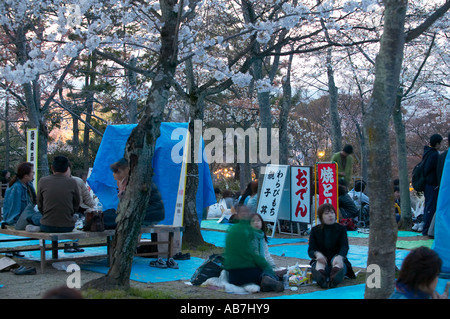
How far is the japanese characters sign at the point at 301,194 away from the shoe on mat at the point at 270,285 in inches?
227

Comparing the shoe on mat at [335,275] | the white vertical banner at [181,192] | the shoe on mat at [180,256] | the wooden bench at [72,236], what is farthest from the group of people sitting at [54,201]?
the shoe on mat at [335,275]

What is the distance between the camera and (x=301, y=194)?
1172cm

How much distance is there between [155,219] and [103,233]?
2.90 feet

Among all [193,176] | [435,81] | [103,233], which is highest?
[435,81]

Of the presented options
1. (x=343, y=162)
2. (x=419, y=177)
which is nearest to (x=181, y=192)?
(x=419, y=177)

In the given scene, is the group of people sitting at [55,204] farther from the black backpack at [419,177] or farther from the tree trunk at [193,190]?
the black backpack at [419,177]

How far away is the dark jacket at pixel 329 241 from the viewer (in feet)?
20.8

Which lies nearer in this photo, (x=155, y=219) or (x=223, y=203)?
(x=155, y=219)

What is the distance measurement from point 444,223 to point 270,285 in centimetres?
256

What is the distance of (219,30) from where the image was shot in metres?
15.0

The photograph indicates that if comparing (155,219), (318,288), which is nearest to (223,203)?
(155,219)

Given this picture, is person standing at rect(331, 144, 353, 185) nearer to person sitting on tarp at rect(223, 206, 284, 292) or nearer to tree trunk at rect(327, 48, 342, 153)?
tree trunk at rect(327, 48, 342, 153)
